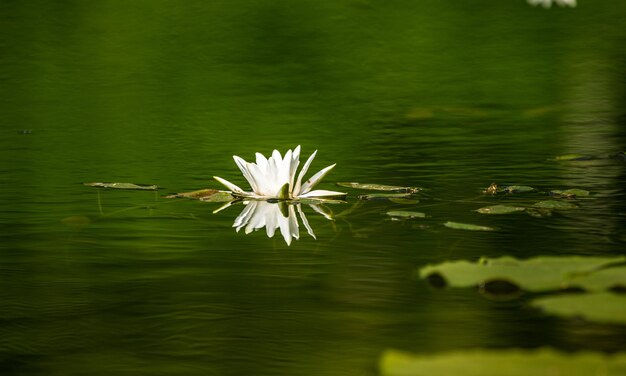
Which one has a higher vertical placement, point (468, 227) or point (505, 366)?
point (468, 227)

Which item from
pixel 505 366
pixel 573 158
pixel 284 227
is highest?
pixel 573 158

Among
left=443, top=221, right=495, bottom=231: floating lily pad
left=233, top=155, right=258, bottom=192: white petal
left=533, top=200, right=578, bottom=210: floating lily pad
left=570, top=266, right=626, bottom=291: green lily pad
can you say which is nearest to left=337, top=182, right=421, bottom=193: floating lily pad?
left=233, top=155, right=258, bottom=192: white petal

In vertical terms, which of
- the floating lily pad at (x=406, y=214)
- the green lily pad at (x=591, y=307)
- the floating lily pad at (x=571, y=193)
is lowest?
the green lily pad at (x=591, y=307)

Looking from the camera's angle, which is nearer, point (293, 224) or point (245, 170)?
point (293, 224)

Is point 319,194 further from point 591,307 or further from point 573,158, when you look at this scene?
point 591,307

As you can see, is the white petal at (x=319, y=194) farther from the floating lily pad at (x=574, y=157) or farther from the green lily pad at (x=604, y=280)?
the green lily pad at (x=604, y=280)

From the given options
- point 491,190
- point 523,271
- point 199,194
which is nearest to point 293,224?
point 199,194

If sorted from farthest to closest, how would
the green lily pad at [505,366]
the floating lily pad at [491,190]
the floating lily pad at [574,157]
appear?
1. the floating lily pad at [574,157]
2. the floating lily pad at [491,190]
3. the green lily pad at [505,366]

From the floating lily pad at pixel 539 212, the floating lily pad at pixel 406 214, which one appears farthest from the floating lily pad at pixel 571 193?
the floating lily pad at pixel 406 214

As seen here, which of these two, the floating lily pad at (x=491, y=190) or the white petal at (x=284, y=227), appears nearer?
the white petal at (x=284, y=227)
